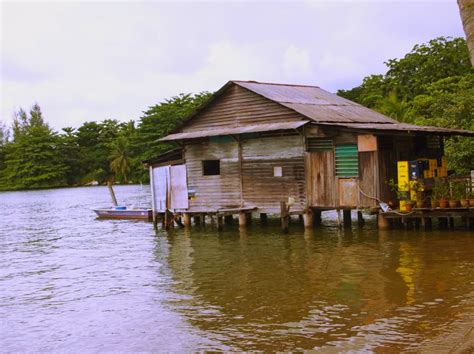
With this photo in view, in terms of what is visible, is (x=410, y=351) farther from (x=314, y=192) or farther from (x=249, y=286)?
(x=314, y=192)

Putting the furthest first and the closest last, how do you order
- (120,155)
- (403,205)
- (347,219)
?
(120,155) → (347,219) → (403,205)

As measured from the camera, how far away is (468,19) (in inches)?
145

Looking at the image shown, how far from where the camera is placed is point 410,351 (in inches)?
328

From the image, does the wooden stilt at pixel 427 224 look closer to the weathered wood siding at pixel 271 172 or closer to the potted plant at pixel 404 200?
the potted plant at pixel 404 200

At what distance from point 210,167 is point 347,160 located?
648 cm

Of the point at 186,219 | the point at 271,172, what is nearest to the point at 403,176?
the point at 271,172

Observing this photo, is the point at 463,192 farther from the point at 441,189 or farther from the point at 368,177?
the point at 368,177

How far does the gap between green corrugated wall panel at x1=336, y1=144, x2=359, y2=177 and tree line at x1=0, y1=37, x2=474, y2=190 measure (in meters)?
7.89

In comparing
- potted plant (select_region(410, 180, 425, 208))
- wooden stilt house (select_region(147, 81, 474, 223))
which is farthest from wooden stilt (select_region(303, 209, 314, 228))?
potted plant (select_region(410, 180, 425, 208))

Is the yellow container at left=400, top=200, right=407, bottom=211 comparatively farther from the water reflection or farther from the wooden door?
the wooden door

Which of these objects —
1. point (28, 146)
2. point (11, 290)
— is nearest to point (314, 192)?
point (11, 290)

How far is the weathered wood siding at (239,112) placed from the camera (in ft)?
74.2

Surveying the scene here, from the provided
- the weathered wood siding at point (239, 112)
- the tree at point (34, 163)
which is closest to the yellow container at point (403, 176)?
the weathered wood siding at point (239, 112)

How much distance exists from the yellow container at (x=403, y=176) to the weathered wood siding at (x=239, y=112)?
159 inches
